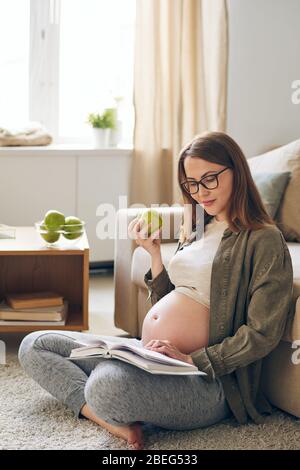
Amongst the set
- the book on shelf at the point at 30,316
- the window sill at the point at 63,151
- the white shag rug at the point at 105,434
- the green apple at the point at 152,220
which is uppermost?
the window sill at the point at 63,151

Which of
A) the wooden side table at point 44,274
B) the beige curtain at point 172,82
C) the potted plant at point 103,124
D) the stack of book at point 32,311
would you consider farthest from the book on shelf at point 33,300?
the potted plant at point 103,124

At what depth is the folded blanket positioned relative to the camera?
424 cm

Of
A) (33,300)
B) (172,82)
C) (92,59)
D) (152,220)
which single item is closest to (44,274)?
(33,300)

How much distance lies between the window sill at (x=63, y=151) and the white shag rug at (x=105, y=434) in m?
1.98

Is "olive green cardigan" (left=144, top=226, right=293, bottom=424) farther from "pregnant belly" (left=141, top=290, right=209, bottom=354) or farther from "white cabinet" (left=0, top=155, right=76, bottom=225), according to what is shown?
"white cabinet" (left=0, top=155, right=76, bottom=225)

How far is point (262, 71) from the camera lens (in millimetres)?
4504

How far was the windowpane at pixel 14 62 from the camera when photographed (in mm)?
4398

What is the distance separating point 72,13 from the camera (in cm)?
446

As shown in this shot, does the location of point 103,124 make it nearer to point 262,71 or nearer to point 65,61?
point 65,61

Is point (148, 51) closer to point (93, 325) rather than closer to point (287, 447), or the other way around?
point (93, 325)

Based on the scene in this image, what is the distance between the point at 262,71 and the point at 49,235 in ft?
6.30

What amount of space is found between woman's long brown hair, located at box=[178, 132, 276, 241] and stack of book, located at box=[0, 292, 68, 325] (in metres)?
1.00

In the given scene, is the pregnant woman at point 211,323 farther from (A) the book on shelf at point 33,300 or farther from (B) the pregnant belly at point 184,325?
(A) the book on shelf at point 33,300

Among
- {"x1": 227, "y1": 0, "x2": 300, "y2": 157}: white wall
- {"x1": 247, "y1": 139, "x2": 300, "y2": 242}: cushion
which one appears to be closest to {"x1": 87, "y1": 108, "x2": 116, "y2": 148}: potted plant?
{"x1": 227, "y1": 0, "x2": 300, "y2": 157}: white wall
